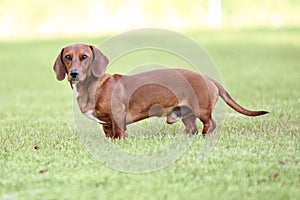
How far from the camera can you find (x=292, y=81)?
12.1 metres

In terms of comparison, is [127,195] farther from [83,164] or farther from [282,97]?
[282,97]

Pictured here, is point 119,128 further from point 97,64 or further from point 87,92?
point 97,64

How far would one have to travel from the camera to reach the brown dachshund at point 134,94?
5336mm

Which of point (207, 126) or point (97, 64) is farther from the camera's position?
point (207, 126)

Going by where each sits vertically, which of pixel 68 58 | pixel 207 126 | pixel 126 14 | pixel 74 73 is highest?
pixel 68 58

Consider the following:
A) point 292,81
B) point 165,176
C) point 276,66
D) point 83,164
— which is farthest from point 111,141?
point 276,66

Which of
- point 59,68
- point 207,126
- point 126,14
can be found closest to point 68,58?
point 59,68

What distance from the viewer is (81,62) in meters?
5.20

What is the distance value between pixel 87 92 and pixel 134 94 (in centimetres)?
45

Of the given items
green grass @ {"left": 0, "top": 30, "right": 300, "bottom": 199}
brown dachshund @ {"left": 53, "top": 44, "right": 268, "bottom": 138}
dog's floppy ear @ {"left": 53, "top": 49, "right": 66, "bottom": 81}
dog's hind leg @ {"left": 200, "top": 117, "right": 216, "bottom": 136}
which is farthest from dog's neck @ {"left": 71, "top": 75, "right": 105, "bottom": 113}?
dog's hind leg @ {"left": 200, "top": 117, "right": 216, "bottom": 136}

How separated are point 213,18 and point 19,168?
76.1 ft

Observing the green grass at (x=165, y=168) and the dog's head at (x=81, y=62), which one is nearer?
the green grass at (x=165, y=168)

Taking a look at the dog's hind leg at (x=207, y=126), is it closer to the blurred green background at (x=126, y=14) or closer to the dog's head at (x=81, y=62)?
the dog's head at (x=81, y=62)

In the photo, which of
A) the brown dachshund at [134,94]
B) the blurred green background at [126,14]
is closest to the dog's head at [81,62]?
the brown dachshund at [134,94]
